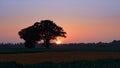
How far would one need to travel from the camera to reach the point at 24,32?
106 meters

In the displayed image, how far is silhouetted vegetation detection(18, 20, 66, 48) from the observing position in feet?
339

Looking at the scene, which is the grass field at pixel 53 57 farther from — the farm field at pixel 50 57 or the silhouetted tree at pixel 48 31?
the silhouetted tree at pixel 48 31

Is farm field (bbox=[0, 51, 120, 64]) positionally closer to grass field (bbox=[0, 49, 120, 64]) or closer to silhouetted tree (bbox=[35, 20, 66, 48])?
grass field (bbox=[0, 49, 120, 64])

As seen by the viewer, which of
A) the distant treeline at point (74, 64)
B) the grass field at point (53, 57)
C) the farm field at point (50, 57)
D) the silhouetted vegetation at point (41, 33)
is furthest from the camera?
the silhouetted vegetation at point (41, 33)

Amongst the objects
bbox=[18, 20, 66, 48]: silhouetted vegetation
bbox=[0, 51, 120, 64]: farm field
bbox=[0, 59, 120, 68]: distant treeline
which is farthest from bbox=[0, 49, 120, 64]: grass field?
bbox=[18, 20, 66, 48]: silhouetted vegetation

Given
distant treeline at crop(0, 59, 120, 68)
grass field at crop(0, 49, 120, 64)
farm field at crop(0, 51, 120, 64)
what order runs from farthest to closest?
grass field at crop(0, 49, 120, 64) → farm field at crop(0, 51, 120, 64) → distant treeline at crop(0, 59, 120, 68)

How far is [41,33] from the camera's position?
351 feet

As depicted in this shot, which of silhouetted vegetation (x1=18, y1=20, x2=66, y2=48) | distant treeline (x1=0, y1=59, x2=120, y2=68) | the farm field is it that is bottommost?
distant treeline (x1=0, y1=59, x2=120, y2=68)

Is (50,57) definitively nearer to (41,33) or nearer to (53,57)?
(53,57)

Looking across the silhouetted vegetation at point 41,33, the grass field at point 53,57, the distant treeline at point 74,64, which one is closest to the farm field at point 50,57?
the grass field at point 53,57

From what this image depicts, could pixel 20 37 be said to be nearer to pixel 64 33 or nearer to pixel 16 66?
pixel 64 33

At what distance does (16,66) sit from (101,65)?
7905mm

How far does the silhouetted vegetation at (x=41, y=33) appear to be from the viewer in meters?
103

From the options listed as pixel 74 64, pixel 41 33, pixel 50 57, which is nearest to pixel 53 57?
pixel 50 57
